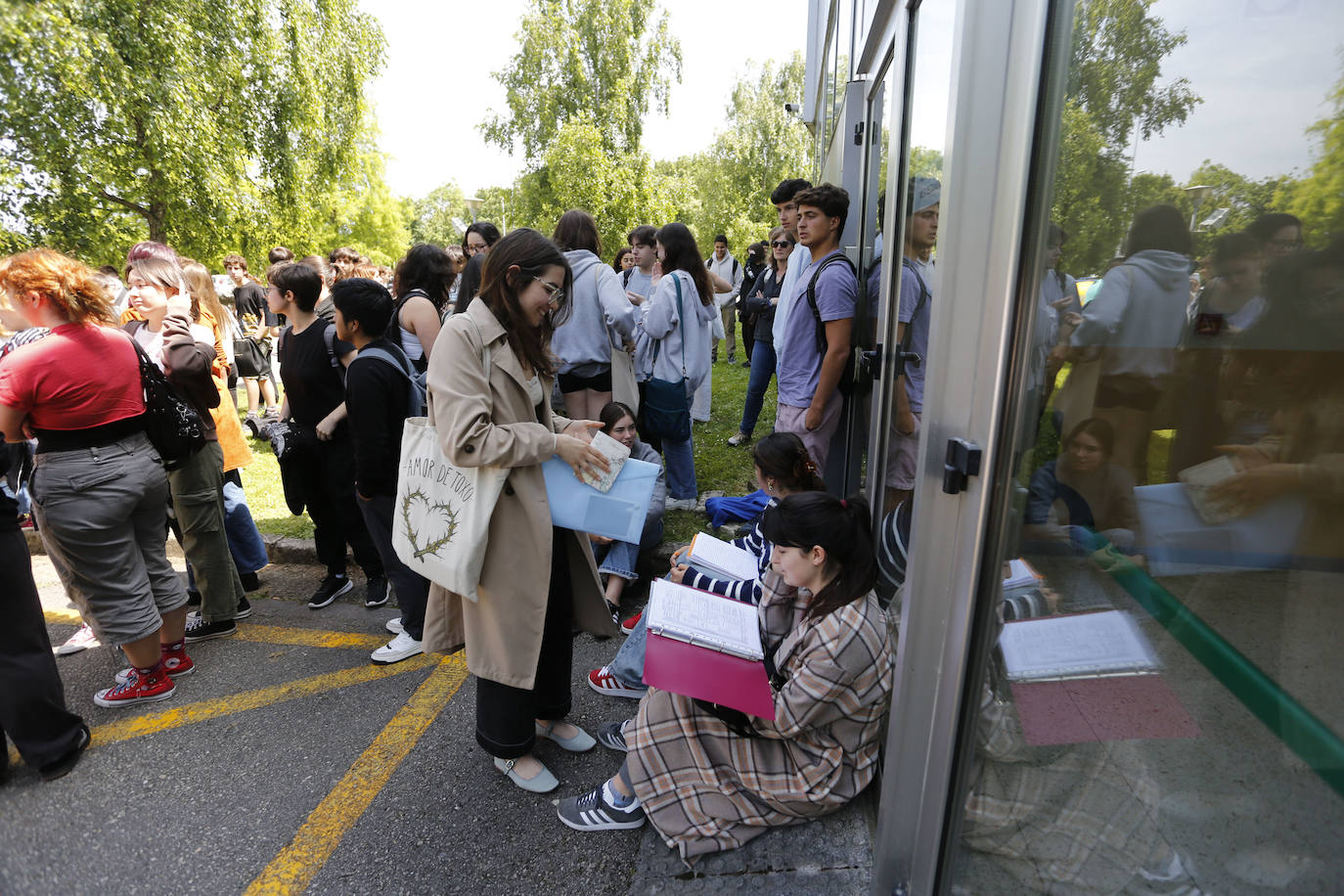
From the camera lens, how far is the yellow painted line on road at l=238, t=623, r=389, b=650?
3.53m

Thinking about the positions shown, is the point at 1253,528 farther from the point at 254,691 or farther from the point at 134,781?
the point at 254,691

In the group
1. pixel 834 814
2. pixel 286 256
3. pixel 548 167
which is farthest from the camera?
pixel 548 167

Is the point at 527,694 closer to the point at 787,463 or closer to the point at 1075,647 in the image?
the point at 787,463

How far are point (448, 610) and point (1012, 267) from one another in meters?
1.98

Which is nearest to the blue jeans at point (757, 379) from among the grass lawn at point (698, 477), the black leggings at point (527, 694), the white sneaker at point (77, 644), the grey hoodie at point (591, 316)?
the grass lawn at point (698, 477)

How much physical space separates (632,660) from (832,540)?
1.24 meters

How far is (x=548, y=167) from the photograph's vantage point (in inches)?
947

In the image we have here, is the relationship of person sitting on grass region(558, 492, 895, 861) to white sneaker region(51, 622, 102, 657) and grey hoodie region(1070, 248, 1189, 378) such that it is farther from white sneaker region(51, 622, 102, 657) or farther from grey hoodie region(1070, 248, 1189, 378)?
white sneaker region(51, 622, 102, 657)

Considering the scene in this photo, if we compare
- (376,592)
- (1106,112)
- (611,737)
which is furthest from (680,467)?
(1106,112)

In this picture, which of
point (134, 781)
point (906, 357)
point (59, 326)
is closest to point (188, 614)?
point (134, 781)

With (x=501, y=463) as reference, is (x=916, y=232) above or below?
above

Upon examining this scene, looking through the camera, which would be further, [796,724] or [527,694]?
[527,694]

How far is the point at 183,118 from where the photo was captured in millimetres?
4855

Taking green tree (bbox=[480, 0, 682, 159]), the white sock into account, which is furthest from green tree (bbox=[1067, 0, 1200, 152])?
green tree (bbox=[480, 0, 682, 159])
